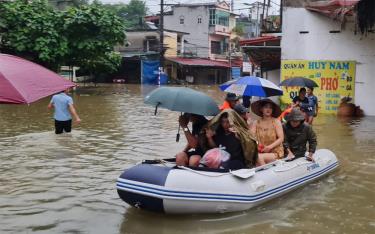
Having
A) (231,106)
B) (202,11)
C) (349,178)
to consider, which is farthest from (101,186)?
(202,11)

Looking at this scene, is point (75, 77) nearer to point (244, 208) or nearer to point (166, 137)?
point (166, 137)

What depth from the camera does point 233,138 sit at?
7578 mm

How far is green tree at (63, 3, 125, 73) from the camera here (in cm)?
3225

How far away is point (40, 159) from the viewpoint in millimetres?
10859

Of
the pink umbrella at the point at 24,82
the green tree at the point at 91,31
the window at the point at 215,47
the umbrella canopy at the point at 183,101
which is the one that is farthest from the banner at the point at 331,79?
the window at the point at 215,47

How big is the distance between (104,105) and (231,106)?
16.6 metres

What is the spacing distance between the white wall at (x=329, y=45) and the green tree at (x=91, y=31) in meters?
14.3

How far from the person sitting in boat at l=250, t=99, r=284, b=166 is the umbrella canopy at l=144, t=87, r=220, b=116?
1287 mm

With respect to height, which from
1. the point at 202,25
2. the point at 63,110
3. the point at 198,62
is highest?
the point at 202,25

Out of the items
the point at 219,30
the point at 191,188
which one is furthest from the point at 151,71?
the point at 191,188

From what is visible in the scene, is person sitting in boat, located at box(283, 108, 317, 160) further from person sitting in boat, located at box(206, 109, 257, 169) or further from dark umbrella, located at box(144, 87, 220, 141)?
dark umbrella, located at box(144, 87, 220, 141)

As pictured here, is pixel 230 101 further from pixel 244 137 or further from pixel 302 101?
pixel 302 101

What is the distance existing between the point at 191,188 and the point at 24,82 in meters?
3.05

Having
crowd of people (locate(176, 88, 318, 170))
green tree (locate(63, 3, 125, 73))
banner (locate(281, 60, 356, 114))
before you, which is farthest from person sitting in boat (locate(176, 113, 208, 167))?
green tree (locate(63, 3, 125, 73))
